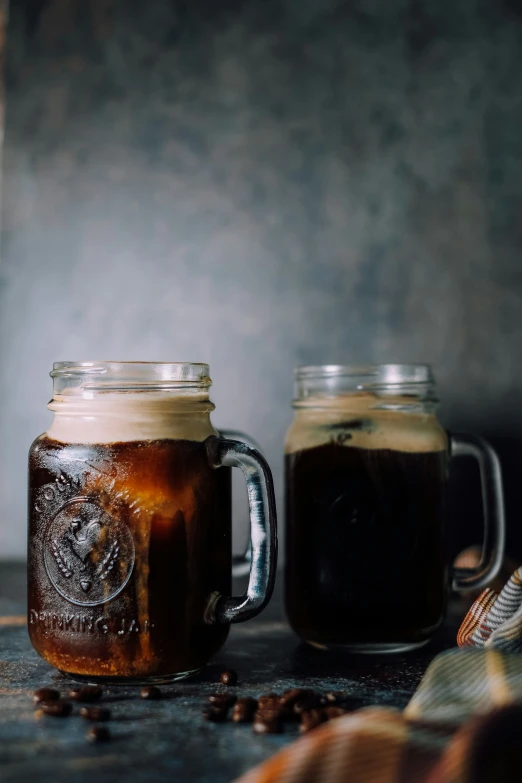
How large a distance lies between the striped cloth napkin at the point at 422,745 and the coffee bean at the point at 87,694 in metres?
0.26

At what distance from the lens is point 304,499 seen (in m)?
1.09

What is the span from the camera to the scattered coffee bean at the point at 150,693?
88 cm

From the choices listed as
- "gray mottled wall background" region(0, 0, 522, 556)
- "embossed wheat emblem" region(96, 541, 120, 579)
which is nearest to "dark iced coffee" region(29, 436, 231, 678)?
"embossed wheat emblem" region(96, 541, 120, 579)

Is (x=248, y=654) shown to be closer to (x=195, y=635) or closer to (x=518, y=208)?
(x=195, y=635)

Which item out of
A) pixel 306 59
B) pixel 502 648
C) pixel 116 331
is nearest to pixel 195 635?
pixel 502 648

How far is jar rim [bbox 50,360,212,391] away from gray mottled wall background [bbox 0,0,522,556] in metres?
0.58

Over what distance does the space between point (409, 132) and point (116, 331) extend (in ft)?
2.03

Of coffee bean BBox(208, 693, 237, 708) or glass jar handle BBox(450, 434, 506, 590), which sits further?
glass jar handle BBox(450, 434, 506, 590)

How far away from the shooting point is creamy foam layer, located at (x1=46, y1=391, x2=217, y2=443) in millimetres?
925

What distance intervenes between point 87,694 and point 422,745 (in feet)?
1.18

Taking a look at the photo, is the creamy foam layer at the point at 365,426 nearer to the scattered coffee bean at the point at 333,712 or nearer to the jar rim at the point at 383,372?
the jar rim at the point at 383,372

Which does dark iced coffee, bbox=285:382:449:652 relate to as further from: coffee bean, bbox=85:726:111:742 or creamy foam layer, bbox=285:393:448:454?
coffee bean, bbox=85:726:111:742

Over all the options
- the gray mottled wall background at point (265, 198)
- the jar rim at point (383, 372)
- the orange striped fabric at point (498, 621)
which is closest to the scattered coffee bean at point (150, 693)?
the orange striped fabric at point (498, 621)

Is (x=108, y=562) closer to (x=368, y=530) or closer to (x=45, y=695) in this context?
(x=45, y=695)
